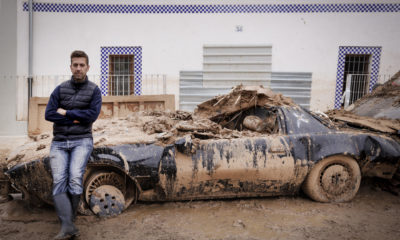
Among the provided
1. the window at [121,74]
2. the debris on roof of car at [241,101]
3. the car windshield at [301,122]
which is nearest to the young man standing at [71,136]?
the debris on roof of car at [241,101]

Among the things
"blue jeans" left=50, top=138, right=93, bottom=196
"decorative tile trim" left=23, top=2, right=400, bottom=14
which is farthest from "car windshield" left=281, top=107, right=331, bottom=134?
"decorative tile trim" left=23, top=2, right=400, bottom=14

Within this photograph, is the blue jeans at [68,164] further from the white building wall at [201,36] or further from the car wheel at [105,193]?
the white building wall at [201,36]

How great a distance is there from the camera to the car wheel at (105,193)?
3078 mm

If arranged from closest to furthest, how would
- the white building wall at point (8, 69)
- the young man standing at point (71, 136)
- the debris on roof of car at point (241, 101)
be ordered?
the young man standing at point (71, 136) → the debris on roof of car at point (241, 101) → the white building wall at point (8, 69)

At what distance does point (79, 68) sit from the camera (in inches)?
104

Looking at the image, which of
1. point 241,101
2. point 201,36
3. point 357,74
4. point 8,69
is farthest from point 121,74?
point 357,74

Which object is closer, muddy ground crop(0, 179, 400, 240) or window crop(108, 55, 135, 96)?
muddy ground crop(0, 179, 400, 240)

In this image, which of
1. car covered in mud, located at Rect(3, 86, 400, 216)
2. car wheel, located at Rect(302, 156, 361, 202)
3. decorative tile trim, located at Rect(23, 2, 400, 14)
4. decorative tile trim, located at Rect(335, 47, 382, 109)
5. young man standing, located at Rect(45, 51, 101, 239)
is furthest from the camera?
decorative tile trim, located at Rect(335, 47, 382, 109)

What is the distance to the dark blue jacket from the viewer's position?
8.55 ft

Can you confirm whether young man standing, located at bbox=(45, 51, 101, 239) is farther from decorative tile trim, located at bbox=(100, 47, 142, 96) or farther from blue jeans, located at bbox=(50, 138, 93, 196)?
decorative tile trim, located at bbox=(100, 47, 142, 96)

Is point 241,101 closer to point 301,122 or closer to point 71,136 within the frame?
point 301,122

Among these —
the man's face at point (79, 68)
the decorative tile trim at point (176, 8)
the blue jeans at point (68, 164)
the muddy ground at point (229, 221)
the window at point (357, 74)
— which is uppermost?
the decorative tile trim at point (176, 8)

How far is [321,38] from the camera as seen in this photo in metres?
9.21

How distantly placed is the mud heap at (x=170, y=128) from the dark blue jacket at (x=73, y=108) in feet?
1.53
